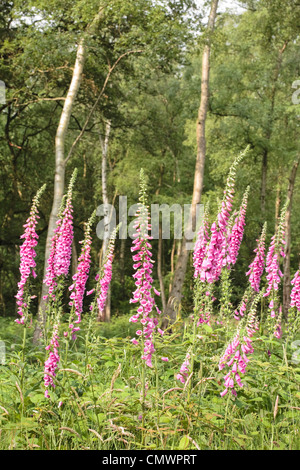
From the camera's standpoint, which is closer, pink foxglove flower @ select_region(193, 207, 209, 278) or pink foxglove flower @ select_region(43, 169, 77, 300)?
pink foxglove flower @ select_region(193, 207, 209, 278)

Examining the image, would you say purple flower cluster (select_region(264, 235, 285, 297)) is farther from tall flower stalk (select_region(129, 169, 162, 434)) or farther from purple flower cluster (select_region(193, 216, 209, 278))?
tall flower stalk (select_region(129, 169, 162, 434))

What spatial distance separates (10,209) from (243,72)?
41.2ft

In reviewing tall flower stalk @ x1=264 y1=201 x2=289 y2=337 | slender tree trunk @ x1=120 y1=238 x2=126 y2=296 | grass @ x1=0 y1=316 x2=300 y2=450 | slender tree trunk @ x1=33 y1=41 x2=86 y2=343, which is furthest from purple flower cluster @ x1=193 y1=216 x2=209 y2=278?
slender tree trunk @ x1=120 y1=238 x2=126 y2=296

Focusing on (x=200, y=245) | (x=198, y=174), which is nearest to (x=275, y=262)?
(x=200, y=245)

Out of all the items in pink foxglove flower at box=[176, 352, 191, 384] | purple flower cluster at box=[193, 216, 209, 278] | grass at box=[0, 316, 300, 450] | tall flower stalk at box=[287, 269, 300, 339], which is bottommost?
grass at box=[0, 316, 300, 450]

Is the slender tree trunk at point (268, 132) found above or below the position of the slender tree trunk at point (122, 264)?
above

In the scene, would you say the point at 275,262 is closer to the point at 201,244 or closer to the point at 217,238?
the point at 201,244

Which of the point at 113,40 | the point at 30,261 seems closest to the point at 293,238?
the point at 113,40

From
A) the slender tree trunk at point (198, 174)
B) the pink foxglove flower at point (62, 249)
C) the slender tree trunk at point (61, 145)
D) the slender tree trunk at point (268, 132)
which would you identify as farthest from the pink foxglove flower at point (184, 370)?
the slender tree trunk at point (268, 132)

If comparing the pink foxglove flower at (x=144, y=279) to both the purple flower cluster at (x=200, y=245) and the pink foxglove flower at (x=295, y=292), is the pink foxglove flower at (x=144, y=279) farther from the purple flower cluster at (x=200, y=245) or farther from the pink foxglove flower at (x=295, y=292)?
the pink foxglove flower at (x=295, y=292)

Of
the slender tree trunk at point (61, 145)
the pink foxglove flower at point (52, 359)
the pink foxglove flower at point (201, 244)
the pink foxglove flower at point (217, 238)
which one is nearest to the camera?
the pink foxglove flower at point (217, 238)

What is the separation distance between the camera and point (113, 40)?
Result: 15.4 m
